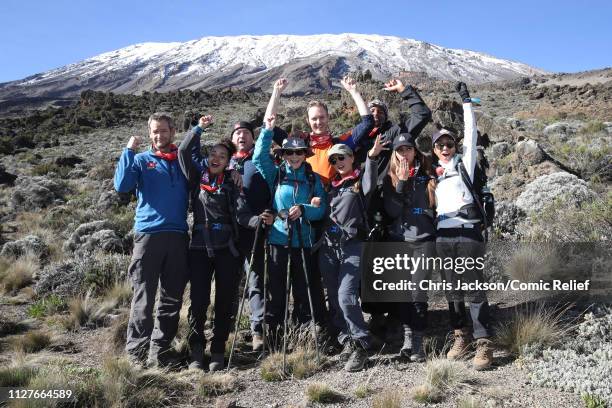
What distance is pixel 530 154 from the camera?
907cm

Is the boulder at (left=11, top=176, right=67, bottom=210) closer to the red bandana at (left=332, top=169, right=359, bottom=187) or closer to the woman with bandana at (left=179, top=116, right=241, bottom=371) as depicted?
the woman with bandana at (left=179, top=116, right=241, bottom=371)

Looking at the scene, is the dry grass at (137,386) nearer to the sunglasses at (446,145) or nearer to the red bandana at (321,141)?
the red bandana at (321,141)

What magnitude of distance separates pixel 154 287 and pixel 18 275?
160 inches

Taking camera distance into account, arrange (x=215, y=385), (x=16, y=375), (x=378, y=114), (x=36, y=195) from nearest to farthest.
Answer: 1. (x=16, y=375)
2. (x=215, y=385)
3. (x=378, y=114)
4. (x=36, y=195)

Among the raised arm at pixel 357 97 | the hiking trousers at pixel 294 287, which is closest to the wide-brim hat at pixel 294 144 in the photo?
the raised arm at pixel 357 97

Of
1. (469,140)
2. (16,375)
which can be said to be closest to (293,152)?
(469,140)

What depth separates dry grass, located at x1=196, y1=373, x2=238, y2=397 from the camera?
363 centimetres

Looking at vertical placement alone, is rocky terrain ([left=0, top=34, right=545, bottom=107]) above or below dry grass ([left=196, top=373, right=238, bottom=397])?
above

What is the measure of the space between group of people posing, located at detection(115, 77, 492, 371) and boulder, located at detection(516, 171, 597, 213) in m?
3.93

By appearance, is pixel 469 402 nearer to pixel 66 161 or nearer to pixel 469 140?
pixel 469 140

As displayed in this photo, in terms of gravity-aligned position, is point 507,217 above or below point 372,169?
below

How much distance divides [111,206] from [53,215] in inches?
51.7

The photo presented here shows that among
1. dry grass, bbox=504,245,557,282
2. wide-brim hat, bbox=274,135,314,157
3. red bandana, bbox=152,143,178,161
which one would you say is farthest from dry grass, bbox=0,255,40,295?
dry grass, bbox=504,245,557,282

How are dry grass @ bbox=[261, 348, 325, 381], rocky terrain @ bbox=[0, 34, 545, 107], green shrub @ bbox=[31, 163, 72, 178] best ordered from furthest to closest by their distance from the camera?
1. rocky terrain @ bbox=[0, 34, 545, 107]
2. green shrub @ bbox=[31, 163, 72, 178]
3. dry grass @ bbox=[261, 348, 325, 381]
